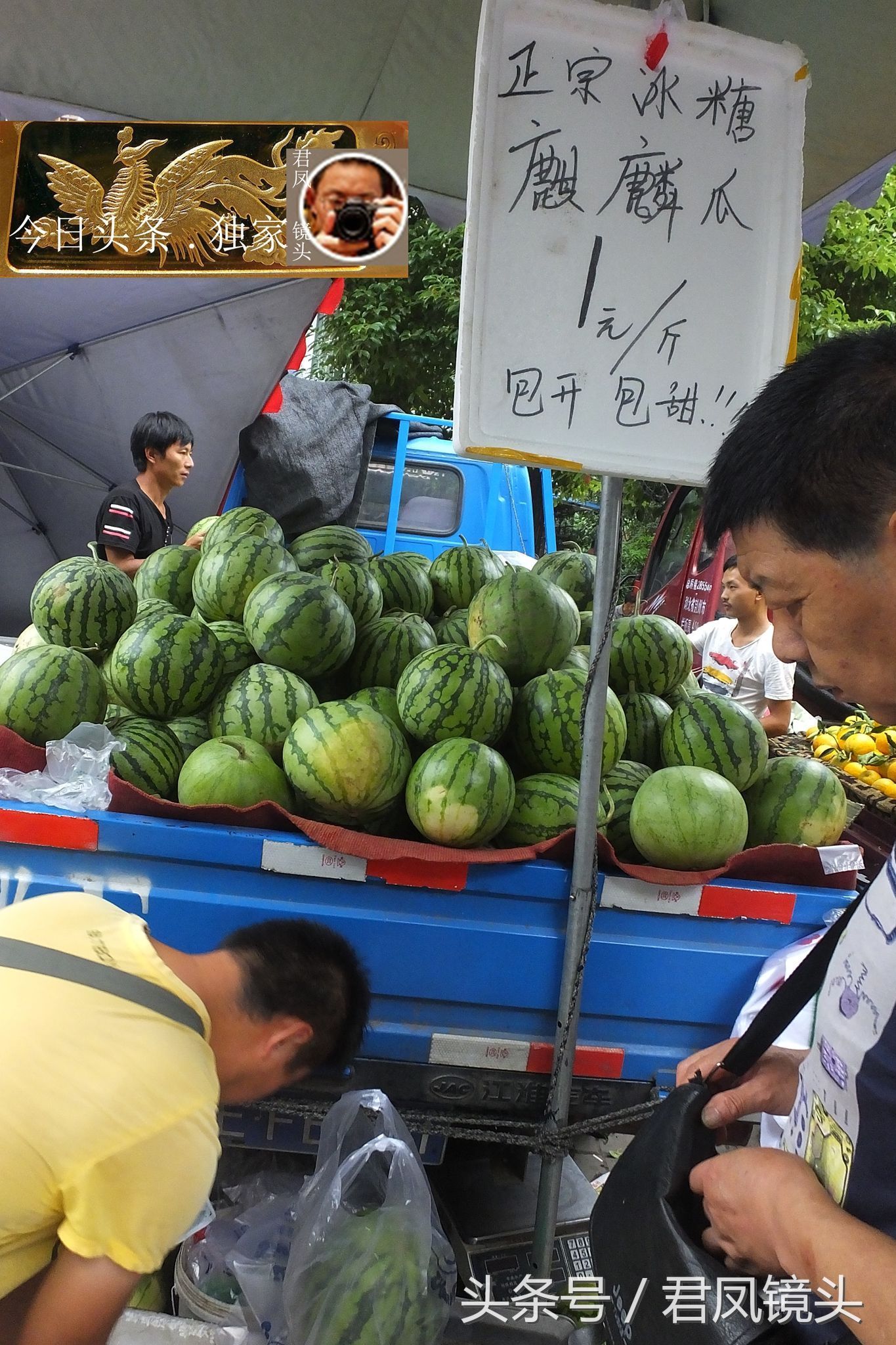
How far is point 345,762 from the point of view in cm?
220

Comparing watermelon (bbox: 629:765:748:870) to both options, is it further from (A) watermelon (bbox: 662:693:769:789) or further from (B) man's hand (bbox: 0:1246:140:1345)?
(B) man's hand (bbox: 0:1246:140:1345)

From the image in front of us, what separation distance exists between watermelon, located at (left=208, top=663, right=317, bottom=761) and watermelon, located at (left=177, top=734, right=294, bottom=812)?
8cm

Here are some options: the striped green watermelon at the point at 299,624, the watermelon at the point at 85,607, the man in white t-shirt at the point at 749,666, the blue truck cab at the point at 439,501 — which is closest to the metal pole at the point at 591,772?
the striped green watermelon at the point at 299,624

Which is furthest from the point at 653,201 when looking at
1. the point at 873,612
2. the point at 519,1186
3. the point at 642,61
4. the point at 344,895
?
the point at 519,1186

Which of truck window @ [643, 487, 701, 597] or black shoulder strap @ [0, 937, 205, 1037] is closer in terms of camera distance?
black shoulder strap @ [0, 937, 205, 1037]

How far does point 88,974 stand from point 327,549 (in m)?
1.83

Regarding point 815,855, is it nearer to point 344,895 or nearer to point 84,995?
point 344,895

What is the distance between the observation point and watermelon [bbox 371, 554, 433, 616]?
10.1ft

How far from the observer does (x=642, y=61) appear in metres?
1.91

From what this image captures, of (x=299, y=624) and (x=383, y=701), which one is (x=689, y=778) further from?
(x=299, y=624)

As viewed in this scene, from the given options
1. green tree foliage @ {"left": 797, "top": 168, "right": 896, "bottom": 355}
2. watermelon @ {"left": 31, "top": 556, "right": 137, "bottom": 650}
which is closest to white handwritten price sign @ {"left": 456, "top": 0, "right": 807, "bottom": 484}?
watermelon @ {"left": 31, "top": 556, "right": 137, "bottom": 650}

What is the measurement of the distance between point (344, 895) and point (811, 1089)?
1.20 m

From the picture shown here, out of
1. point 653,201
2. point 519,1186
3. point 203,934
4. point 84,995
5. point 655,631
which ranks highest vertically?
point 653,201

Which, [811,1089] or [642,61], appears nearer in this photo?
[811,1089]
